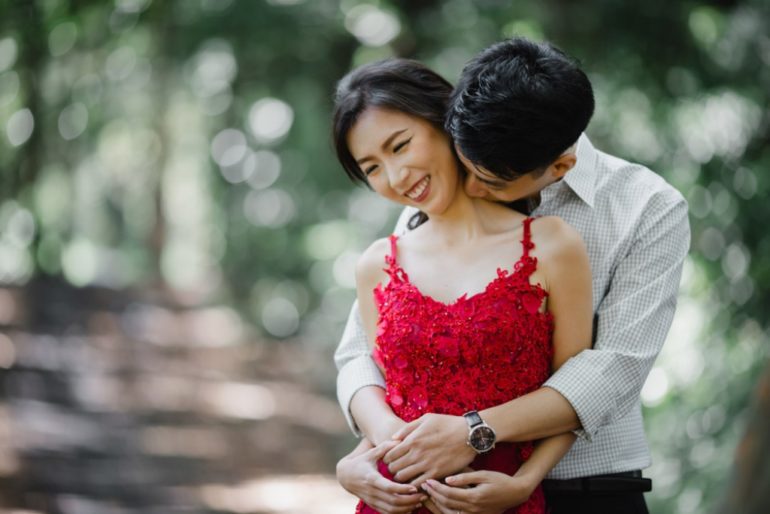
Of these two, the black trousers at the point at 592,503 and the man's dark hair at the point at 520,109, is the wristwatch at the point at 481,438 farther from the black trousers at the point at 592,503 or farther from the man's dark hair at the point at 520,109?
the man's dark hair at the point at 520,109

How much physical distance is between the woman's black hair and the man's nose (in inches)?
5.1

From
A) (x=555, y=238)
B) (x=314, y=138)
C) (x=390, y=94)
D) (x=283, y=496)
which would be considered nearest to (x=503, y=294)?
(x=555, y=238)

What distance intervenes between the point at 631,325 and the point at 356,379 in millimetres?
650

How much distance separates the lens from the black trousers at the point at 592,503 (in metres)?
2.17

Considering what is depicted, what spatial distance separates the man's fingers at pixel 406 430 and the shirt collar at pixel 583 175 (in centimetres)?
67

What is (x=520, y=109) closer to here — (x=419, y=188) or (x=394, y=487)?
(x=419, y=188)

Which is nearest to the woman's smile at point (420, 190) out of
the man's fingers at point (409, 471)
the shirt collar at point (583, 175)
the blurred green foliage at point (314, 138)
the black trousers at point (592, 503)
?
the shirt collar at point (583, 175)

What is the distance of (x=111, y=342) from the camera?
10141 mm

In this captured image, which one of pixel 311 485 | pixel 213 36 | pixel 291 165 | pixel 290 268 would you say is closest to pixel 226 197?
pixel 290 268

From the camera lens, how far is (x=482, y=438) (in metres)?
1.92

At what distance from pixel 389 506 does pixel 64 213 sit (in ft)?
38.8

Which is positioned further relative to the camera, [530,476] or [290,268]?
[290,268]

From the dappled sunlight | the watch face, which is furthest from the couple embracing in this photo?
the dappled sunlight

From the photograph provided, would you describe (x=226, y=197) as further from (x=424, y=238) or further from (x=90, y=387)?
(x=424, y=238)
